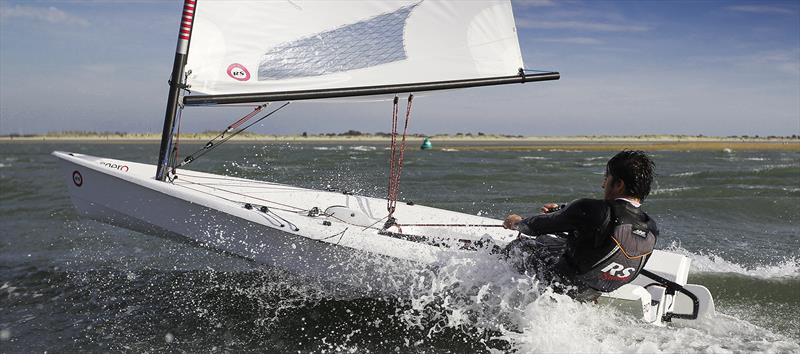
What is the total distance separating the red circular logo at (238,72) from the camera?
207 inches

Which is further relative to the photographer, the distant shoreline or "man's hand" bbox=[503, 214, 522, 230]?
the distant shoreline

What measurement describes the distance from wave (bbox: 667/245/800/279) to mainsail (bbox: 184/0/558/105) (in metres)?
3.10

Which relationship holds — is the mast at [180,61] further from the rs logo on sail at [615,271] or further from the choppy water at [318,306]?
the rs logo on sail at [615,271]

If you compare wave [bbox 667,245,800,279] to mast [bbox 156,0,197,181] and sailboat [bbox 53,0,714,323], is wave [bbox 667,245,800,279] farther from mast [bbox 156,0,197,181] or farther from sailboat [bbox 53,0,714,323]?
mast [bbox 156,0,197,181]

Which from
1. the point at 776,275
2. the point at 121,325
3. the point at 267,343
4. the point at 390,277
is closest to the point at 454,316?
the point at 390,277

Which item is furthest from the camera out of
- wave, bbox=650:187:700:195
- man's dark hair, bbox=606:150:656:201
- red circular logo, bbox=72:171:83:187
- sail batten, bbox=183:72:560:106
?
wave, bbox=650:187:700:195

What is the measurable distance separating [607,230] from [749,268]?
462 cm

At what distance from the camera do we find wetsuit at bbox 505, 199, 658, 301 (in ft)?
11.1

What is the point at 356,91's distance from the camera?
535 centimetres

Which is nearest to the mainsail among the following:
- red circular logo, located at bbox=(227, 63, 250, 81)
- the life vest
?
red circular logo, located at bbox=(227, 63, 250, 81)

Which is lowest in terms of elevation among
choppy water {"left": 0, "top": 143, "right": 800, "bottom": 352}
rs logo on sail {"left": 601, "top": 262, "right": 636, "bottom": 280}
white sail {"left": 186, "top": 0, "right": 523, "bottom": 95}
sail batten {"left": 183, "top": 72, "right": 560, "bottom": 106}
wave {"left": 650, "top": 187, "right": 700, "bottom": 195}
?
choppy water {"left": 0, "top": 143, "right": 800, "bottom": 352}

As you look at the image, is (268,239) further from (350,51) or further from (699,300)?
(699,300)

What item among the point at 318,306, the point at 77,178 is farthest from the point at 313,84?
the point at 77,178

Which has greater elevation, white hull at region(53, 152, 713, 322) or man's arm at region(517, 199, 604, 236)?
man's arm at region(517, 199, 604, 236)
